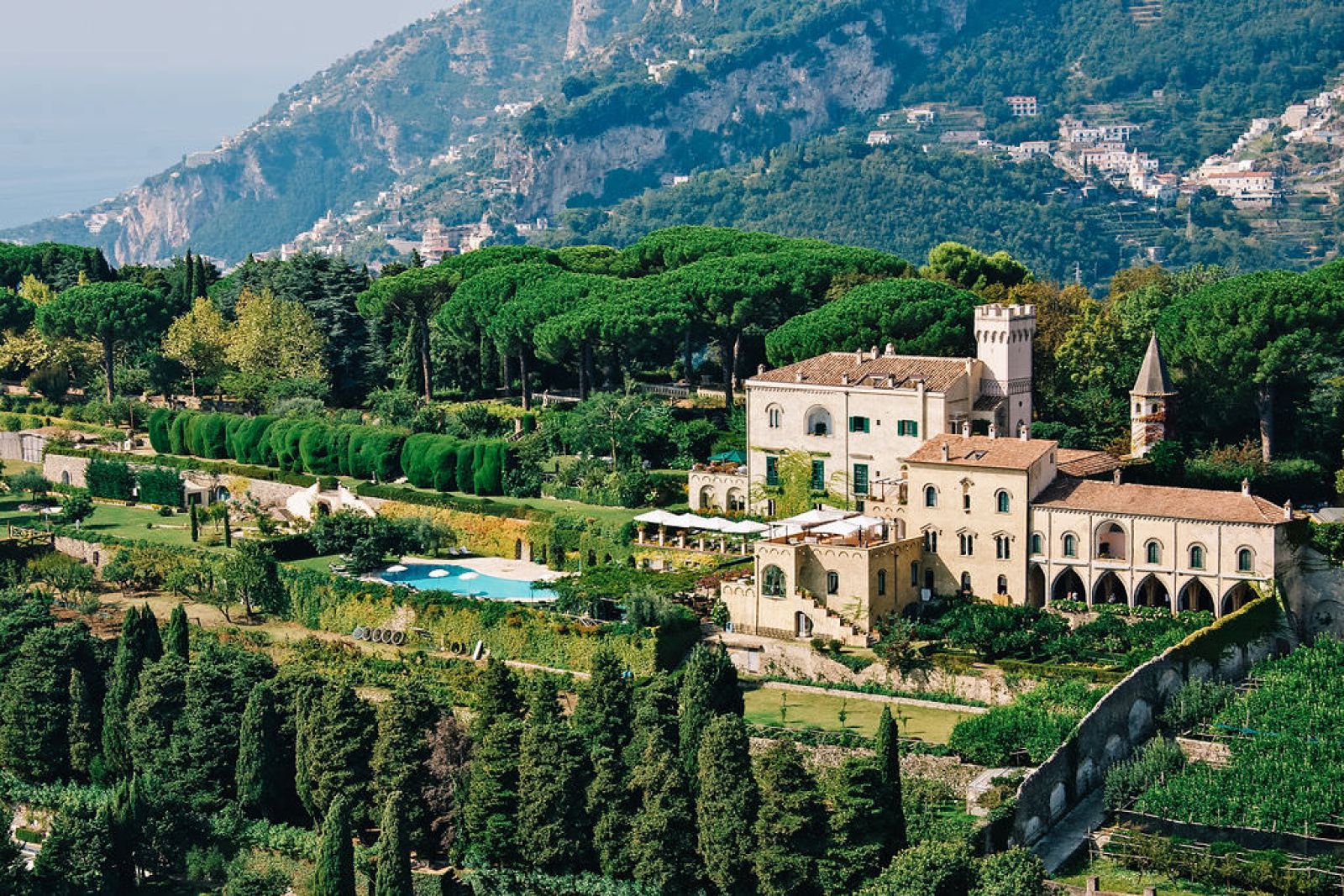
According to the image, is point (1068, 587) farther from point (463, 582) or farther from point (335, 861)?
point (335, 861)

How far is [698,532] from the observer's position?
51.0m

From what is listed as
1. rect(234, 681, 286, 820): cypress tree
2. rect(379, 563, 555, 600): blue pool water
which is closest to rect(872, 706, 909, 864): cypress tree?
rect(234, 681, 286, 820): cypress tree

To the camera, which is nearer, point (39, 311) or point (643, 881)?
point (643, 881)

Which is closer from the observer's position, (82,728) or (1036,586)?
(82,728)

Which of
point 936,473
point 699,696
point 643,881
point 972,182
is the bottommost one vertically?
point 643,881

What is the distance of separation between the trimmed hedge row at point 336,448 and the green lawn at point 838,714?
55.1ft

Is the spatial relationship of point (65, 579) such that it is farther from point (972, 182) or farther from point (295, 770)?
point (972, 182)

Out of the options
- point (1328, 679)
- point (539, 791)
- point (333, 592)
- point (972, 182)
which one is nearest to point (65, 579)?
point (333, 592)

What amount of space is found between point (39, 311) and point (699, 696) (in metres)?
43.3

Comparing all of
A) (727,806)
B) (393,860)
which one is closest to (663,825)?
(727,806)

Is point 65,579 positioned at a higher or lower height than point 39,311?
lower

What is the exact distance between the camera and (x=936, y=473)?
46.0 meters

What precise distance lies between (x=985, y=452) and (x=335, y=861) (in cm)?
1766

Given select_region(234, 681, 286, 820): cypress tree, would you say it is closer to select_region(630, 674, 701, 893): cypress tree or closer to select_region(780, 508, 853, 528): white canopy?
select_region(630, 674, 701, 893): cypress tree
